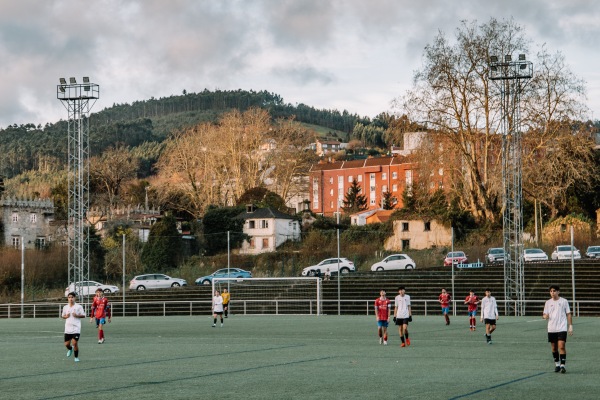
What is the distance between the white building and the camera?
67.9 m

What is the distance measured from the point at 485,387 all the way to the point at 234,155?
83682mm

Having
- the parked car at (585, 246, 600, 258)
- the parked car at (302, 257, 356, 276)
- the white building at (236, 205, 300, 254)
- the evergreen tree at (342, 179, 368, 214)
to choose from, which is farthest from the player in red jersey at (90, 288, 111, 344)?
the evergreen tree at (342, 179, 368, 214)

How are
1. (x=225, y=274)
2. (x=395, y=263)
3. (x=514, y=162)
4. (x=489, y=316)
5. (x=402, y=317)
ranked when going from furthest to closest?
(x=395, y=263) < (x=225, y=274) < (x=514, y=162) < (x=489, y=316) < (x=402, y=317)

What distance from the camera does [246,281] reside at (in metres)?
57.1

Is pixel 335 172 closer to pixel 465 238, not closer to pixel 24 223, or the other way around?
pixel 24 223

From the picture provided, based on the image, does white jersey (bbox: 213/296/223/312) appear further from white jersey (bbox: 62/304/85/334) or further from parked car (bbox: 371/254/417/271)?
parked car (bbox: 371/254/417/271)

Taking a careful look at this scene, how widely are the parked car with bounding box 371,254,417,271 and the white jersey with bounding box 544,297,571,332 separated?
4613cm

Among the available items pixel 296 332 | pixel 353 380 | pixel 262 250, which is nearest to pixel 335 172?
pixel 262 250

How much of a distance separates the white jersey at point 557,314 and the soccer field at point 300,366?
0.93 meters

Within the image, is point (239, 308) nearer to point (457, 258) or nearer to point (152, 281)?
point (152, 281)

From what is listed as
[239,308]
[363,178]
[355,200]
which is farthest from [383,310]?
[363,178]

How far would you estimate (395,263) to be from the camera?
65.7m

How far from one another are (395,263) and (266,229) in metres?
14.6

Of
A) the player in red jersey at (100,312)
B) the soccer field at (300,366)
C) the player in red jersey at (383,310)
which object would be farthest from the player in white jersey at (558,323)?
the player in red jersey at (100,312)
